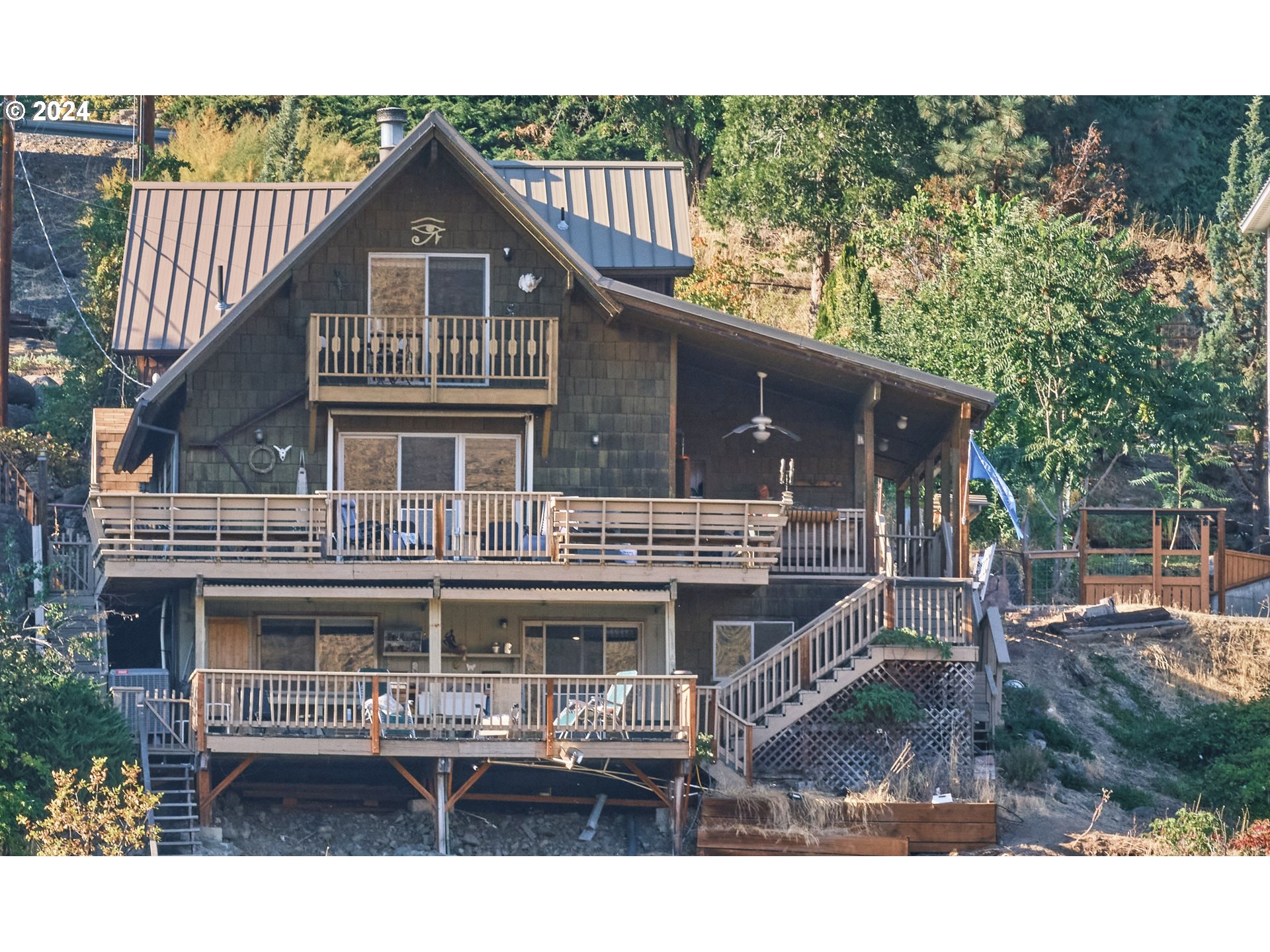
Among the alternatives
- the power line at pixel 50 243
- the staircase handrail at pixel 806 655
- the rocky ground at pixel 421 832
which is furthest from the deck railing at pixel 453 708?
the power line at pixel 50 243

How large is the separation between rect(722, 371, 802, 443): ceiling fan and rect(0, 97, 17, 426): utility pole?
19149 millimetres

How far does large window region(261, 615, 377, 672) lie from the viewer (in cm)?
3528

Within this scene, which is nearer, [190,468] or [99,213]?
[190,468]

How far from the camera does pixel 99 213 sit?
54.7 m

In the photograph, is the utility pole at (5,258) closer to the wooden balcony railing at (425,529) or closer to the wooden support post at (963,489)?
the wooden balcony railing at (425,529)

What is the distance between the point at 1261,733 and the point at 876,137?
23.2 meters

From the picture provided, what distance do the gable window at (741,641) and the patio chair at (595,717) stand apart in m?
3.97

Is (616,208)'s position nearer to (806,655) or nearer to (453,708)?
(806,655)

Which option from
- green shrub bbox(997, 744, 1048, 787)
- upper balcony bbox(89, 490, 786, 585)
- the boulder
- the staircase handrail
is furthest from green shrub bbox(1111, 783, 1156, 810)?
the boulder

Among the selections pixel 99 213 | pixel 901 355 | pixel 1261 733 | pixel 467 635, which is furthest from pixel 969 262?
pixel 99 213

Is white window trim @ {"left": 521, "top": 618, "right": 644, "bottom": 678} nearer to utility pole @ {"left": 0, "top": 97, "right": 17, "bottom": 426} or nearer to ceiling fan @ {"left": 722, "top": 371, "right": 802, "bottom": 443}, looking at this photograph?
ceiling fan @ {"left": 722, "top": 371, "right": 802, "bottom": 443}

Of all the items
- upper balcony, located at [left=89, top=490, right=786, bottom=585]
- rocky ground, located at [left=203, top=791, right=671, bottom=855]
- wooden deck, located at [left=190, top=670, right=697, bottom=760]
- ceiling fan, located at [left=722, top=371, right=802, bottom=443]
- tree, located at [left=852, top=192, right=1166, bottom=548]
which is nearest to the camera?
wooden deck, located at [left=190, top=670, right=697, bottom=760]

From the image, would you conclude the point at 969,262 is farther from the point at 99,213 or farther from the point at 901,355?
the point at 99,213

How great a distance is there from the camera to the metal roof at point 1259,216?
48.0 meters
